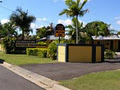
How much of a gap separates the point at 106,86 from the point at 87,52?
497 inches

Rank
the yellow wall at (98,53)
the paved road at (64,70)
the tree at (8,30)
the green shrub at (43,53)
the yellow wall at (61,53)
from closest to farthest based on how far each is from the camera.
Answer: the paved road at (64,70), the yellow wall at (61,53), the yellow wall at (98,53), the green shrub at (43,53), the tree at (8,30)

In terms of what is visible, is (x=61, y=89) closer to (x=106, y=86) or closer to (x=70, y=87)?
(x=70, y=87)

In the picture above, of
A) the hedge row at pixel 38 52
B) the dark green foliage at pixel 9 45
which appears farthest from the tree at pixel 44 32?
the hedge row at pixel 38 52

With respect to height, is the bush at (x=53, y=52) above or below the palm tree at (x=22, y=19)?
below

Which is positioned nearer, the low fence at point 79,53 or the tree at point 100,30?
the low fence at point 79,53

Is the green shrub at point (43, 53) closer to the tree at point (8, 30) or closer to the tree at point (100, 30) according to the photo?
the tree at point (100, 30)

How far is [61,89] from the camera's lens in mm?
9703

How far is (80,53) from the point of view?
72.7ft

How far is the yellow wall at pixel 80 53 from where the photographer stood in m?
22.1

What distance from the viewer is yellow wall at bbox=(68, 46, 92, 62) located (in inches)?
869

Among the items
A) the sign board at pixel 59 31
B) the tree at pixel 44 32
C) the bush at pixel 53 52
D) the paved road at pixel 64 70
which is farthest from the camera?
the tree at pixel 44 32

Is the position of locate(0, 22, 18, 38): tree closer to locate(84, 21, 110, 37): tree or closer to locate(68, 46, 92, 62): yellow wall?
locate(84, 21, 110, 37): tree

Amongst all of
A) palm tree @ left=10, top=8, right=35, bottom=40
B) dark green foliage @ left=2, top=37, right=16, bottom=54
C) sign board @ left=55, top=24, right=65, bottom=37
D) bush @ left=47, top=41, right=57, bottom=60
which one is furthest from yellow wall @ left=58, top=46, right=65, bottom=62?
palm tree @ left=10, top=8, right=35, bottom=40

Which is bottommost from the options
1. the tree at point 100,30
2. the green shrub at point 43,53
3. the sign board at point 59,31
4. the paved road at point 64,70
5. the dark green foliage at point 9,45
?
the paved road at point 64,70
